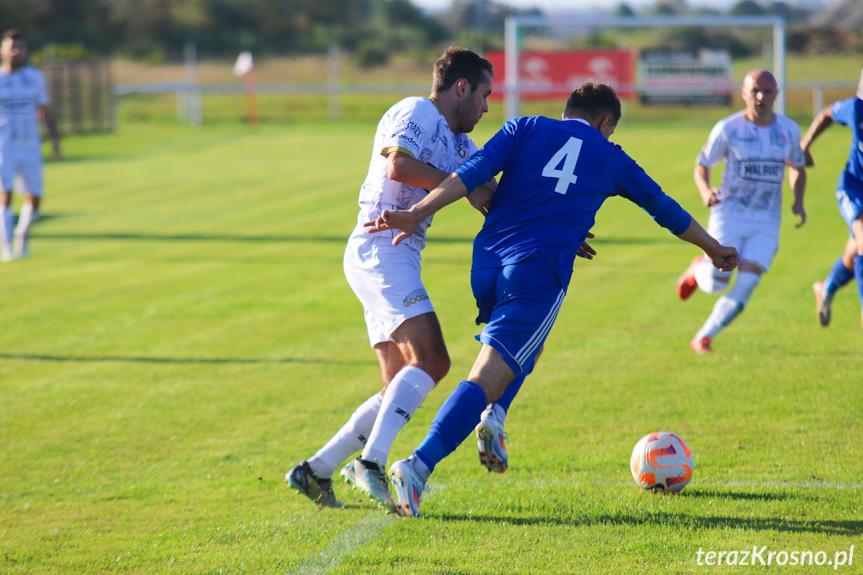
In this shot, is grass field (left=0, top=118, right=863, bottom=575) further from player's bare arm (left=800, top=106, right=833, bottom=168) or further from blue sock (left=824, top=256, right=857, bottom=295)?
player's bare arm (left=800, top=106, right=833, bottom=168)

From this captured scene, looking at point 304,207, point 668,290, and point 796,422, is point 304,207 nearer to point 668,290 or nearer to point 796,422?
point 668,290

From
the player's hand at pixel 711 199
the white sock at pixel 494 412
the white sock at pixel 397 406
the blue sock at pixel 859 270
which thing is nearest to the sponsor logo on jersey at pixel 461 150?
the white sock at pixel 397 406

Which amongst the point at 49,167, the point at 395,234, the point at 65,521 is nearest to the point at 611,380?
the point at 395,234

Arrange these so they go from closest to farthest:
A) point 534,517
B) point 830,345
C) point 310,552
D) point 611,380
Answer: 1. point 310,552
2. point 534,517
3. point 611,380
4. point 830,345

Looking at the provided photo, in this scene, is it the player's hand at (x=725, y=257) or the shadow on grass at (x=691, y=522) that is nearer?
the shadow on grass at (x=691, y=522)

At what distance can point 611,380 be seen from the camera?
21.8ft

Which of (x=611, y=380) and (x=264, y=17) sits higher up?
(x=264, y=17)

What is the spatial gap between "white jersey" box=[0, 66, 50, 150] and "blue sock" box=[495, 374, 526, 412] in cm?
983

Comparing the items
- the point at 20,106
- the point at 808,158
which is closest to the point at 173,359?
the point at 808,158

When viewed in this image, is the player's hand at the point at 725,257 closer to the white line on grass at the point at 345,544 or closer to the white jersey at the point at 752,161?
the white line on grass at the point at 345,544

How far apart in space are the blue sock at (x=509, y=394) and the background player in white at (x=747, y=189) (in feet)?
10.9

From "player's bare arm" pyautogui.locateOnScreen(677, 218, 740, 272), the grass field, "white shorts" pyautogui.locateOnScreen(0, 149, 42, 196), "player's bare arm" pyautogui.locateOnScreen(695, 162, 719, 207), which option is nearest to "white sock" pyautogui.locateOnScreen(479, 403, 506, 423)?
the grass field

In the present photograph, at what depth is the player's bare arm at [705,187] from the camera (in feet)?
22.8

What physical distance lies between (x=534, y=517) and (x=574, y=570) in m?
0.61
